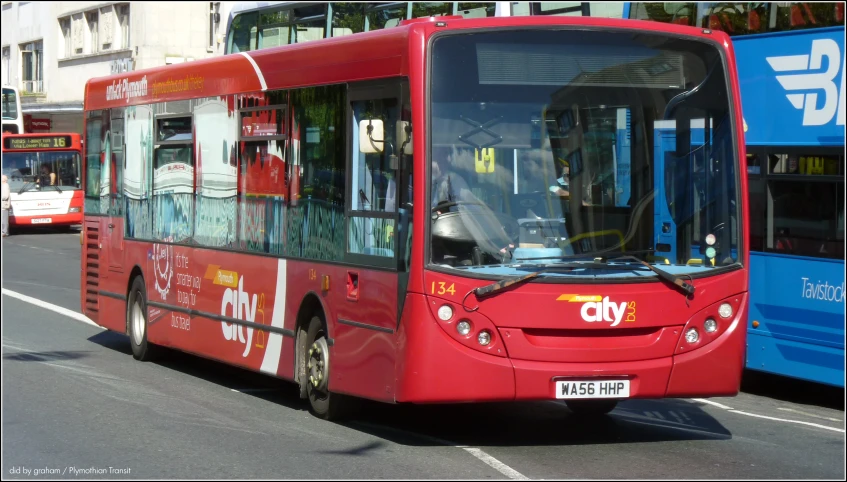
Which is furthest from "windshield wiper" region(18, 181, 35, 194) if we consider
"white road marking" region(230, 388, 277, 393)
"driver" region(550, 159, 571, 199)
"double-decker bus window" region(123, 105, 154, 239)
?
"driver" region(550, 159, 571, 199)

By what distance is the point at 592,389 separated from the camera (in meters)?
8.70

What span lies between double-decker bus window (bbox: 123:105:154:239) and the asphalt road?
1529 mm

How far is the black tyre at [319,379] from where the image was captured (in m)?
10.1

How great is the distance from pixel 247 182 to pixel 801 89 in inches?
193

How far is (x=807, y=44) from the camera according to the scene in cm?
1169

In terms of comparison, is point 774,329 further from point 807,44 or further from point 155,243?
point 155,243

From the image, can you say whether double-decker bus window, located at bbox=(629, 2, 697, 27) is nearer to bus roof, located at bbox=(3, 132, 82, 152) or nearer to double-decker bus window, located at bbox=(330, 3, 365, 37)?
double-decker bus window, located at bbox=(330, 3, 365, 37)

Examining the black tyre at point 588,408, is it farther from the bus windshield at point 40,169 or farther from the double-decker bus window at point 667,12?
the bus windshield at point 40,169

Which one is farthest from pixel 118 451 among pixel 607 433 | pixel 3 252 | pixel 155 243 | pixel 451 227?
pixel 3 252

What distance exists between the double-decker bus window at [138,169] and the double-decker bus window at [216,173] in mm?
1475

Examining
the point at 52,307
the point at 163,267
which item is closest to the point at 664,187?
the point at 163,267

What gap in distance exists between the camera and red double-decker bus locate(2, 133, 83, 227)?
42062 mm

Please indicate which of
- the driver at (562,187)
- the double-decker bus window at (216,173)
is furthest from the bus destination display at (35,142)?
the driver at (562,187)

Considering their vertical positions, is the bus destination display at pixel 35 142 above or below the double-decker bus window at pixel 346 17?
below
